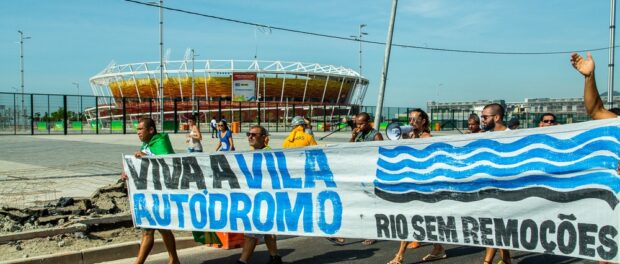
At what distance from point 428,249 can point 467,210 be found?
2.37m

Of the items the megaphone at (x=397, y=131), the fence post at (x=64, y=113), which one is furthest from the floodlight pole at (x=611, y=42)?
the fence post at (x=64, y=113)

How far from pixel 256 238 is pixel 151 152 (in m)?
1.46

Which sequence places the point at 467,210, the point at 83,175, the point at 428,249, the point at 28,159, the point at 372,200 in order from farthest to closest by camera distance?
1. the point at 28,159
2. the point at 83,175
3. the point at 428,249
4. the point at 372,200
5. the point at 467,210

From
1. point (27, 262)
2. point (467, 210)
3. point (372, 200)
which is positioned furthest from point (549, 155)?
point (27, 262)

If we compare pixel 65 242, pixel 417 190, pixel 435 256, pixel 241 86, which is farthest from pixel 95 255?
pixel 241 86

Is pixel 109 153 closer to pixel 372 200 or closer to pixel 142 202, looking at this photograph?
pixel 142 202

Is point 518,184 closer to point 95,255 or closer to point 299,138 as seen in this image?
point 299,138

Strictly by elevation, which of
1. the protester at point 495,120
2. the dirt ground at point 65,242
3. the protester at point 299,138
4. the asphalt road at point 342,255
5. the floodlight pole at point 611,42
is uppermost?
the floodlight pole at point 611,42

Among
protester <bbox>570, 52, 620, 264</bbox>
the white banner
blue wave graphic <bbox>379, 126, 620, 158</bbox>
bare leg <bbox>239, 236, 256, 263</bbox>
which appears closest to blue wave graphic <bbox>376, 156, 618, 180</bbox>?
the white banner

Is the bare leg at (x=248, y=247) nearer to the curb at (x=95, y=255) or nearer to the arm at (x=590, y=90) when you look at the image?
the curb at (x=95, y=255)

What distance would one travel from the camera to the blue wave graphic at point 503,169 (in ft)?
14.1

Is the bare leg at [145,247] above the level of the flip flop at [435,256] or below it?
above

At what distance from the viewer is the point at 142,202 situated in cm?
595

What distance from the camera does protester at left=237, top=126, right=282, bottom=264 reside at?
5781mm
